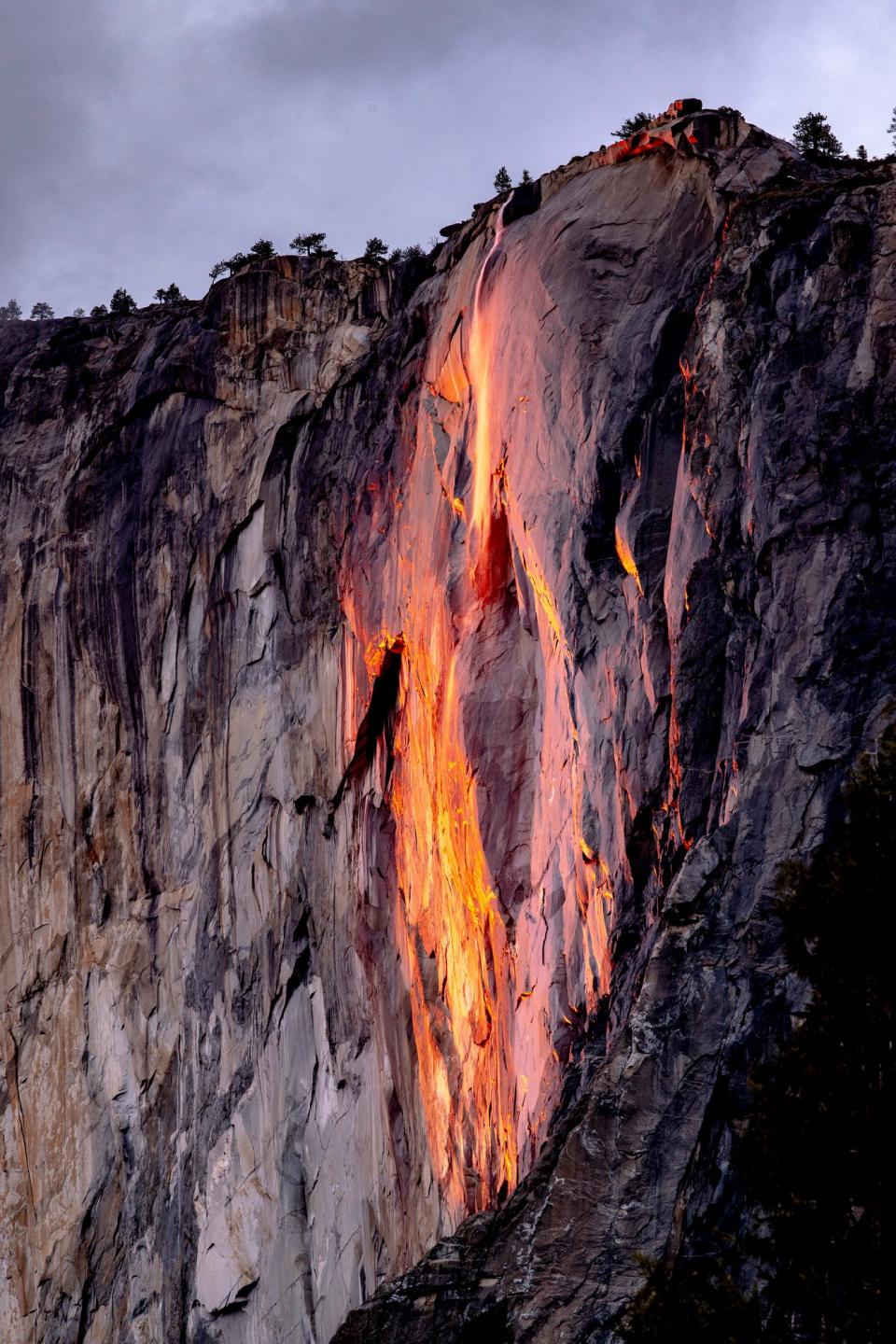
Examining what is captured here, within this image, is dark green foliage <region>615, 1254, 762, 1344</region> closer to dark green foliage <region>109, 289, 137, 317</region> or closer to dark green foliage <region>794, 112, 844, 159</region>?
dark green foliage <region>794, 112, 844, 159</region>

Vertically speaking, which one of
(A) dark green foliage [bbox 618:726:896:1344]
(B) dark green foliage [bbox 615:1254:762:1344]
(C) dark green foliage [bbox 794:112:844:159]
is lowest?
(B) dark green foliage [bbox 615:1254:762:1344]

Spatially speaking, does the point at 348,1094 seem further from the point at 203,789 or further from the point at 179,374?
the point at 179,374

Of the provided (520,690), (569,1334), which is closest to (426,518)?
(520,690)

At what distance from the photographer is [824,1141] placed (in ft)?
46.4

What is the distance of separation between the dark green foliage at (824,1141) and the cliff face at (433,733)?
1706 mm

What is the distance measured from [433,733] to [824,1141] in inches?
703

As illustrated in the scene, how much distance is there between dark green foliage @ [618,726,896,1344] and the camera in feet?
45.4

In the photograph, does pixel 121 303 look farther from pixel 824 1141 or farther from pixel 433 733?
pixel 824 1141

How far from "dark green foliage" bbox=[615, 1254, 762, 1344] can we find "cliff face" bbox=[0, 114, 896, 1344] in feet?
4.37

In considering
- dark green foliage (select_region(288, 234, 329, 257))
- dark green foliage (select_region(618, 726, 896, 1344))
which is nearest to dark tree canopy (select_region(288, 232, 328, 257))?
dark green foliage (select_region(288, 234, 329, 257))


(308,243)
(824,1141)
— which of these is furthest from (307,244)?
(824,1141)

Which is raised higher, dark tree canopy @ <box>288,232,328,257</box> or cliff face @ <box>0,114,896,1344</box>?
dark tree canopy @ <box>288,232,328,257</box>

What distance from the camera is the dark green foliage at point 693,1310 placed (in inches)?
557

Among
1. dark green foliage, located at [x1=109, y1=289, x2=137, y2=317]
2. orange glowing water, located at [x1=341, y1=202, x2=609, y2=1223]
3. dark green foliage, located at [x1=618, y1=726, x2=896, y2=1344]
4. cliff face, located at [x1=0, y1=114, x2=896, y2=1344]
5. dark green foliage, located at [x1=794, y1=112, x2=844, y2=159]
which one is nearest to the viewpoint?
dark green foliage, located at [x1=618, y1=726, x2=896, y2=1344]
